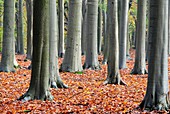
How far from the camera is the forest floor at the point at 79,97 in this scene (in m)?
7.55

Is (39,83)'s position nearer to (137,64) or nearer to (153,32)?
(153,32)

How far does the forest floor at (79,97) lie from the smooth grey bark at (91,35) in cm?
320

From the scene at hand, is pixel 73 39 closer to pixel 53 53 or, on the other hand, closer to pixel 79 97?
pixel 53 53

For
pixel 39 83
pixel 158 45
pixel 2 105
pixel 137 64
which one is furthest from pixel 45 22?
pixel 137 64

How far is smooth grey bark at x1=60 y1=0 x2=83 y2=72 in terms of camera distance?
14.4m

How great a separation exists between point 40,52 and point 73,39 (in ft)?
21.1

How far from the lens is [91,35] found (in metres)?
16.3

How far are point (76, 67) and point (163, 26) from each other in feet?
26.7

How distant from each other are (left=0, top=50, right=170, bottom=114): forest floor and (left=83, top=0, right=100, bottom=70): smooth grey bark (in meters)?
3.20

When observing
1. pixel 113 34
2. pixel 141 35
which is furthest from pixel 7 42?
pixel 141 35

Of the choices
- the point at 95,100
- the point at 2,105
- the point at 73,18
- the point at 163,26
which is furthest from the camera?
the point at 73,18

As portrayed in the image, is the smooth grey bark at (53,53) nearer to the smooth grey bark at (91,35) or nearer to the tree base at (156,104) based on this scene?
the tree base at (156,104)

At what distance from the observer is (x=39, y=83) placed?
27.7 ft

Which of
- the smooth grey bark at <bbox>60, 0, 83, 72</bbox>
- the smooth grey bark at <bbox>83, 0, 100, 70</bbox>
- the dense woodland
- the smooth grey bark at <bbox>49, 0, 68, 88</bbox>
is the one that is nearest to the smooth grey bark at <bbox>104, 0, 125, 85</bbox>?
the dense woodland
